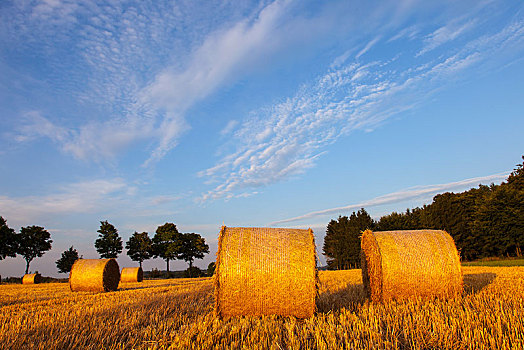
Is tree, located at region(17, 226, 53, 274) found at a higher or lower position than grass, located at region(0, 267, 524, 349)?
higher

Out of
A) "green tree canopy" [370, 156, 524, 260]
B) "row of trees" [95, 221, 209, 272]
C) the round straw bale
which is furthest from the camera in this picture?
"row of trees" [95, 221, 209, 272]

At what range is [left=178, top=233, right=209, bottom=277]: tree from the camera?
50250mm

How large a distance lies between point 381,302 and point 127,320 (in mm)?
4632

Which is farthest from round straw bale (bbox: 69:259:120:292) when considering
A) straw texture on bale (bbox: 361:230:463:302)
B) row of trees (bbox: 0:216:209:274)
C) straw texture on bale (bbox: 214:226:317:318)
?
row of trees (bbox: 0:216:209:274)

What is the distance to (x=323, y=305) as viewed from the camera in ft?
20.0

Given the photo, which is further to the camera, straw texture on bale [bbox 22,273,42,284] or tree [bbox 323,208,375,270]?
tree [bbox 323,208,375,270]

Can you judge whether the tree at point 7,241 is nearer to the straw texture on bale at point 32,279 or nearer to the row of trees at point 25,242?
the row of trees at point 25,242

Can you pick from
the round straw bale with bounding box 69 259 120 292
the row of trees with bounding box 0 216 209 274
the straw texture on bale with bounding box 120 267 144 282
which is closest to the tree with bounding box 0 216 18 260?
the row of trees with bounding box 0 216 209 274

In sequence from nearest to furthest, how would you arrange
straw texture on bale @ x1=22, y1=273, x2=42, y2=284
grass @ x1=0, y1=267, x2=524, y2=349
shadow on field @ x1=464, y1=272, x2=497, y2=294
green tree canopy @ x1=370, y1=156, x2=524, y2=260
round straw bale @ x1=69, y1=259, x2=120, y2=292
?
grass @ x1=0, y1=267, x2=524, y2=349
shadow on field @ x1=464, y1=272, x2=497, y2=294
round straw bale @ x1=69, y1=259, x2=120, y2=292
straw texture on bale @ x1=22, y1=273, x2=42, y2=284
green tree canopy @ x1=370, y1=156, x2=524, y2=260

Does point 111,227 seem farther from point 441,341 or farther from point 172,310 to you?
point 441,341

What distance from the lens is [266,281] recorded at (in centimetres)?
539

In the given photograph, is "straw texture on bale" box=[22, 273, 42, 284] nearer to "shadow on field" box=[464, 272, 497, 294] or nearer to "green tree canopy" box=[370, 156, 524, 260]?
"shadow on field" box=[464, 272, 497, 294]

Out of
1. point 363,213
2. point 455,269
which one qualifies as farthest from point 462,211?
point 455,269

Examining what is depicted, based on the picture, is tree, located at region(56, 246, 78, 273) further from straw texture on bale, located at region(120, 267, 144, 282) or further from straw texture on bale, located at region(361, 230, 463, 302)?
straw texture on bale, located at region(361, 230, 463, 302)
